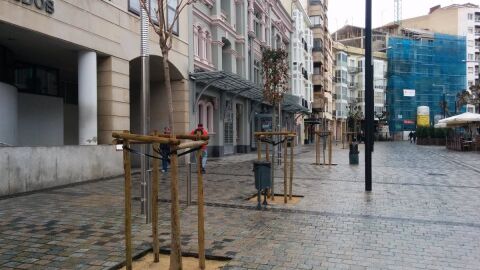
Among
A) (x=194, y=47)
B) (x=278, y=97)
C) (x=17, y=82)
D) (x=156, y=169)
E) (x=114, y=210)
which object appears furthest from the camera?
(x=194, y=47)

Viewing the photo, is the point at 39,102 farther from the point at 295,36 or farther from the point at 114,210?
the point at 295,36

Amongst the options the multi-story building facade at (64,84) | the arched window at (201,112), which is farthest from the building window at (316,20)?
the multi-story building facade at (64,84)

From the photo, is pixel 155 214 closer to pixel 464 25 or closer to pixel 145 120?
pixel 145 120

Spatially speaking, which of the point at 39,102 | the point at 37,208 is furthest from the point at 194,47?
the point at 37,208

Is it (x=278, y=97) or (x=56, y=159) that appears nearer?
(x=56, y=159)

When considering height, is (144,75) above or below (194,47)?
below

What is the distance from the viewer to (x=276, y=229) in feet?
24.3

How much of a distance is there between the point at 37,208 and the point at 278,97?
45.4 feet

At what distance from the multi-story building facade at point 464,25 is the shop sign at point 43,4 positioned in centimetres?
9538

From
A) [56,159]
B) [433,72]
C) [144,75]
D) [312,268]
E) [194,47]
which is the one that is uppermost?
[433,72]

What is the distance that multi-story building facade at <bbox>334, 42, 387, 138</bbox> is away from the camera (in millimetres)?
82750

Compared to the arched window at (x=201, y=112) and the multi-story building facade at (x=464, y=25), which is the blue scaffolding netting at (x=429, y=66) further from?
the arched window at (x=201, y=112)

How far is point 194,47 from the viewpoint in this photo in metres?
22.9

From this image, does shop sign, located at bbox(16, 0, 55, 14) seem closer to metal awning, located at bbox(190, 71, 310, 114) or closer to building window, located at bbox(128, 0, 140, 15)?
building window, located at bbox(128, 0, 140, 15)
